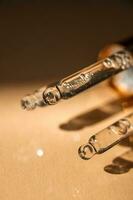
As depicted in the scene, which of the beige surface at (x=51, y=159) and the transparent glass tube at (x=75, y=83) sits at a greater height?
the transparent glass tube at (x=75, y=83)

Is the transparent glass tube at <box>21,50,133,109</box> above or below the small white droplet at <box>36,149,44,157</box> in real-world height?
above

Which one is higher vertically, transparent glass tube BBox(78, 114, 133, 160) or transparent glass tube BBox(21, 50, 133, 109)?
transparent glass tube BBox(21, 50, 133, 109)

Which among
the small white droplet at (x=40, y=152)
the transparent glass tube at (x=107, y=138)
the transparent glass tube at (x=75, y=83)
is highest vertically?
the transparent glass tube at (x=75, y=83)

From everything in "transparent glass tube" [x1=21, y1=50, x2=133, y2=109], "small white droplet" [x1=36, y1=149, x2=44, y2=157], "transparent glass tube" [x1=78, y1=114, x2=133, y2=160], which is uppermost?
"transparent glass tube" [x1=21, y1=50, x2=133, y2=109]
